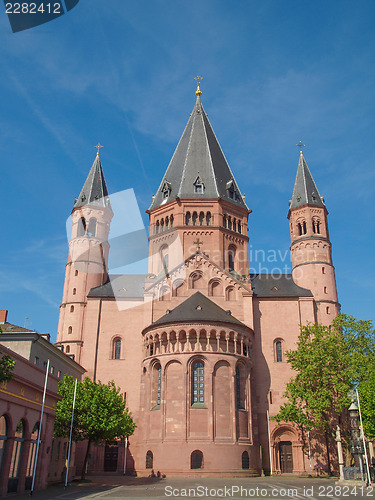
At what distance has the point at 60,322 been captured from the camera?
5684 centimetres

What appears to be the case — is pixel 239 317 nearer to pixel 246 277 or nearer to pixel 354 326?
pixel 246 277

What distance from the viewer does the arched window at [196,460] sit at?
41344 mm

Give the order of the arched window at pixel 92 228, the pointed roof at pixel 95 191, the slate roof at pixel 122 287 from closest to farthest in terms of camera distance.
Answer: the slate roof at pixel 122 287 → the arched window at pixel 92 228 → the pointed roof at pixel 95 191

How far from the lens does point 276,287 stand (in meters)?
56.7

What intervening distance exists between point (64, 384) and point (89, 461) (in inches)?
521

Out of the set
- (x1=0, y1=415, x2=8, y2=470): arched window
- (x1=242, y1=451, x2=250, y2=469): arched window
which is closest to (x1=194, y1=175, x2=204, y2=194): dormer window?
(x1=242, y1=451, x2=250, y2=469): arched window

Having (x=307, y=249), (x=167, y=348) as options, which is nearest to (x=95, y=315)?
(x=167, y=348)

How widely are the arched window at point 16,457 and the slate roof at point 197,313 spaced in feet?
68.5

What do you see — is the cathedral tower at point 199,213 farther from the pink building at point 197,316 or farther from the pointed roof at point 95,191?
the pointed roof at point 95,191

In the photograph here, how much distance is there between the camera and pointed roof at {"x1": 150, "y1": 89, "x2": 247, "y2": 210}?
62125 mm

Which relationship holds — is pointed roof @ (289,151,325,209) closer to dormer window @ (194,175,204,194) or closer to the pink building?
the pink building

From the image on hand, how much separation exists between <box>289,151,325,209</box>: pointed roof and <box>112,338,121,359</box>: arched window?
90.8ft

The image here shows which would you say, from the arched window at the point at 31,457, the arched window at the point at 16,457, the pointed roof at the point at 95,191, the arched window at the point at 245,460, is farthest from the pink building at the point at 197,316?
the arched window at the point at 16,457

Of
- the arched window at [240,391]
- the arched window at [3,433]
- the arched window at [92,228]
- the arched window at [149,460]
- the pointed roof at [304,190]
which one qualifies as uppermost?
the pointed roof at [304,190]
